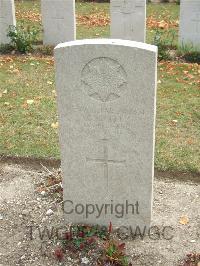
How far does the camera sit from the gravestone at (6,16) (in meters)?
9.95

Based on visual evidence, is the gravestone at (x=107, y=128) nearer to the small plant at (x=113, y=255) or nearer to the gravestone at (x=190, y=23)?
the small plant at (x=113, y=255)

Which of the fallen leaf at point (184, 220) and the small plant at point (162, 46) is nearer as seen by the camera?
the fallen leaf at point (184, 220)

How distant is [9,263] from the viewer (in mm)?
4008

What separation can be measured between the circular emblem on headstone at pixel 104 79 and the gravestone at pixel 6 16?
6.82m

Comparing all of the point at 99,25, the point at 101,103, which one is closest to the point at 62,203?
the point at 101,103

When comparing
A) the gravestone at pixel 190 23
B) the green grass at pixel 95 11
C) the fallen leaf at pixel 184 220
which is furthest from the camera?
the green grass at pixel 95 11

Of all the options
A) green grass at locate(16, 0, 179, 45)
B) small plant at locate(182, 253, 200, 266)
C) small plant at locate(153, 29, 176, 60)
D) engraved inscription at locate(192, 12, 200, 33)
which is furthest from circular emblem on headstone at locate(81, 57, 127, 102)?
green grass at locate(16, 0, 179, 45)

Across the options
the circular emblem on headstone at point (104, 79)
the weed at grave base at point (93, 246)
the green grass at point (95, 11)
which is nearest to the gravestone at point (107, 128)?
the circular emblem on headstone at point (104, 79)

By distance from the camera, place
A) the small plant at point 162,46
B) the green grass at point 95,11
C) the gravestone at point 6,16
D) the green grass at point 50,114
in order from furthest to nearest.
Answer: the green grass at point 95,11
the gravestone at point 6,16
the small plant at point 162,46
the green grass at point 50,114

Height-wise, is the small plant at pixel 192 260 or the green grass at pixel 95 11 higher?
the green grass at pixel 95 11

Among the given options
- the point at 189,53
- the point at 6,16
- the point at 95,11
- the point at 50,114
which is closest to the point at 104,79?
the point at 50,114

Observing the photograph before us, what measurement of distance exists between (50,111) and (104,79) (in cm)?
331

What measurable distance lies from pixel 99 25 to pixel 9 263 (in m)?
9.39

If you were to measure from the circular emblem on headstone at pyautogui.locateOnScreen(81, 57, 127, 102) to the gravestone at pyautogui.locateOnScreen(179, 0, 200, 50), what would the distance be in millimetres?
6512
